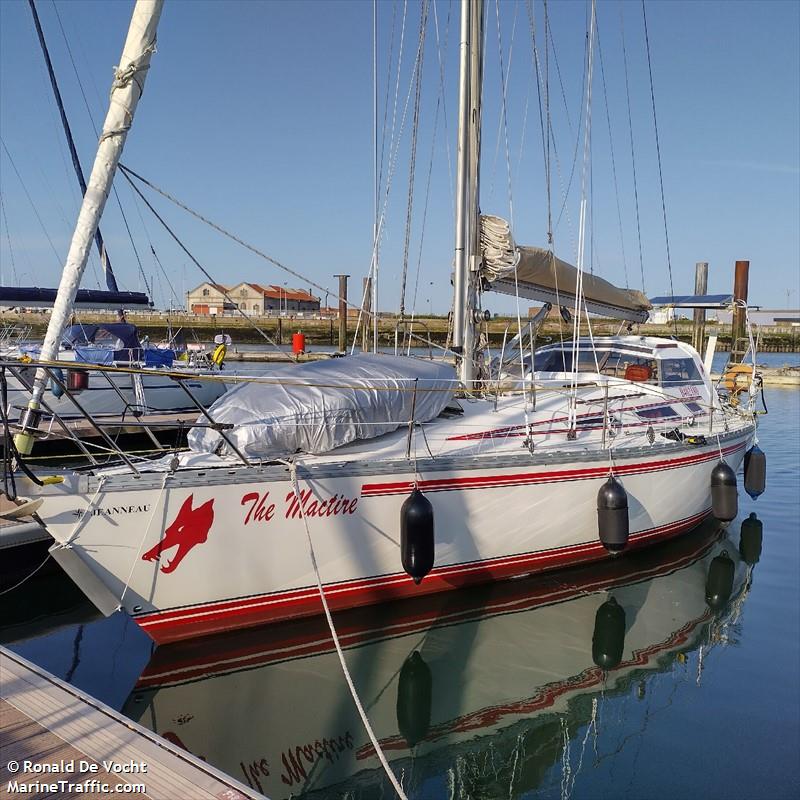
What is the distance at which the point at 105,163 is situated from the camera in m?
5.32

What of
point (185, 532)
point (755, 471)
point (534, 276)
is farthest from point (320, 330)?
point (185, 532)

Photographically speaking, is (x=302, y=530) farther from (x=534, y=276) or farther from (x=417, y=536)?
(x=534, y=276)

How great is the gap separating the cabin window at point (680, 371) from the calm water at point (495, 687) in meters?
3.21

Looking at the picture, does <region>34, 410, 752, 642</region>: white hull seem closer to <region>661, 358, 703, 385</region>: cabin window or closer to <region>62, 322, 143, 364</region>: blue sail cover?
<region>661, 358, 703, 385</region>: cabin window

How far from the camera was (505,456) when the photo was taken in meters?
7.20

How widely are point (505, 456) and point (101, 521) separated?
3826 millimetres

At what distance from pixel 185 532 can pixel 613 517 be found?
4356mm

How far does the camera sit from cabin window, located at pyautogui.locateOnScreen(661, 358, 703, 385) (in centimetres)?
1057

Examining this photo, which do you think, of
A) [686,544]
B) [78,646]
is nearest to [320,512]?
[78,646]

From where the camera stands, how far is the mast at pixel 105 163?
524cm

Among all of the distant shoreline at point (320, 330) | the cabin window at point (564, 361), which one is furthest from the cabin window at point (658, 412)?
the distant shoreline at point (320, 330)

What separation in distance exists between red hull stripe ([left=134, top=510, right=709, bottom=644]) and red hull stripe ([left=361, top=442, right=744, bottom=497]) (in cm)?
89

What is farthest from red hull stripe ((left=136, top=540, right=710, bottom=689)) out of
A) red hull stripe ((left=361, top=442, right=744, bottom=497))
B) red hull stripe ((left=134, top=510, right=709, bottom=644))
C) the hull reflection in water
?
red hull stripe ((left=361, top=442, right=744, bottom=497))

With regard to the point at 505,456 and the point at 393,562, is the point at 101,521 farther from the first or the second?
the point at 505,456
